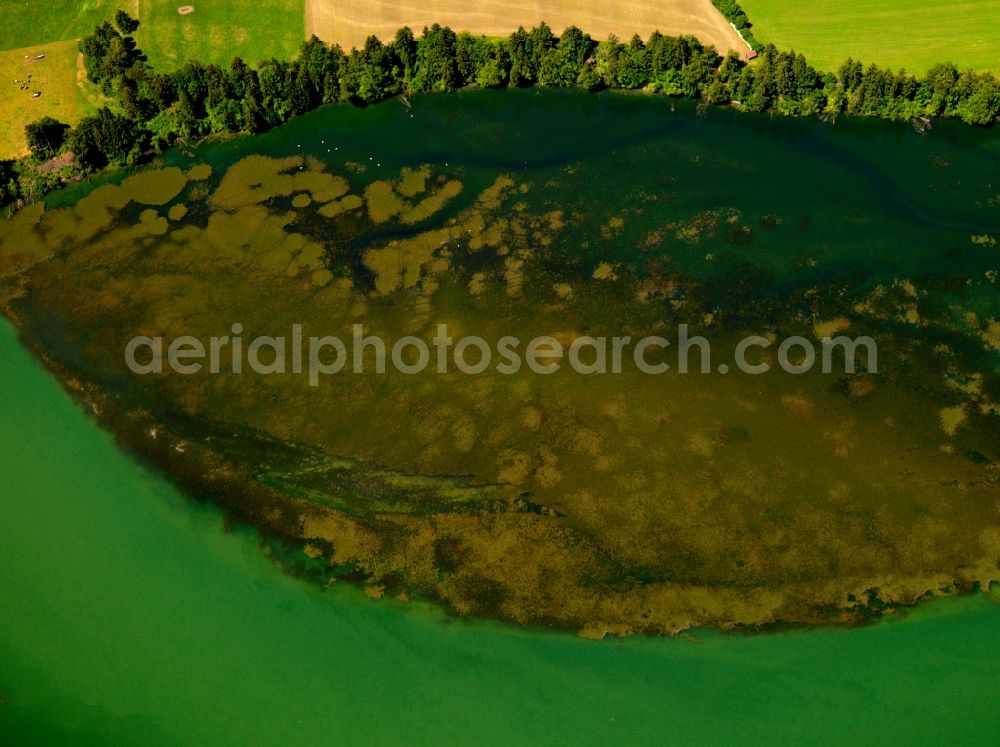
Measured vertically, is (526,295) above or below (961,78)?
below

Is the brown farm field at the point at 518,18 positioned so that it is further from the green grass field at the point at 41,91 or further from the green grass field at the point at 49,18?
the green grass field at the point at 41,91

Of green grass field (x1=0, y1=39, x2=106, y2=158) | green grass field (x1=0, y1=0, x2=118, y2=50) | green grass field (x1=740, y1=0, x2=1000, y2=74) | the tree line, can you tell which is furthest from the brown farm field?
green grass field (x1=0, y1=39, x2=106, y2=158)

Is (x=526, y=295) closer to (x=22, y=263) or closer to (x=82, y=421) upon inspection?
(x=82, y=421)

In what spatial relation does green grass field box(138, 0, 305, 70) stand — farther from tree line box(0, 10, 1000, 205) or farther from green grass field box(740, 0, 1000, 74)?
green grass field box(740, 0, 1000, 74)

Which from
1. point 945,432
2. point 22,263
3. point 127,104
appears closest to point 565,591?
point 945,432

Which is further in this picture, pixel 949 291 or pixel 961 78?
pixel 961 78

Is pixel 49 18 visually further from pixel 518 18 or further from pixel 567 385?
pixel 567 385
